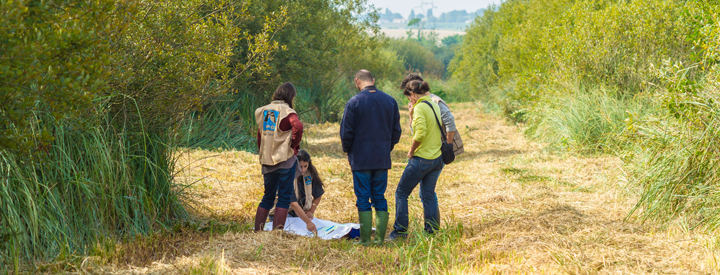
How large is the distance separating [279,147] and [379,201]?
112 cm

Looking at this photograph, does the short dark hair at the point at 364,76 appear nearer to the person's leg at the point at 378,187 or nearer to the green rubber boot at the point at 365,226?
the person's leg at the point at 378,187

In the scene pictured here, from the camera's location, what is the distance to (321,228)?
657 centimetres

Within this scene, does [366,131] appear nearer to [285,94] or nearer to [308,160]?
[285,94]

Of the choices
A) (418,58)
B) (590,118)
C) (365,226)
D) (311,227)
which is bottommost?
(418,58)

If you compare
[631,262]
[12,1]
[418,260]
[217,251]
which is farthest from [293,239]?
[12,1]

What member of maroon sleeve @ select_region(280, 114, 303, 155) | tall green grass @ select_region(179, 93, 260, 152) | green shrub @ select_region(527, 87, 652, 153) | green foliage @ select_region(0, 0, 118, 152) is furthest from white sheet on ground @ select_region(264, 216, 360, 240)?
green shrub @ select_region(527, 87, 652, 153)

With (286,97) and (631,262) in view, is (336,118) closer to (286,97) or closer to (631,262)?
(286,97)

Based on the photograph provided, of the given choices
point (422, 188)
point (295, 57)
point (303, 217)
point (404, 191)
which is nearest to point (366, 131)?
point (404, 191)

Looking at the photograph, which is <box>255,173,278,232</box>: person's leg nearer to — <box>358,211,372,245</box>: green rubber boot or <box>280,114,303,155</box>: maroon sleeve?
<box>280,114,303,155</box>: maroon sleeve

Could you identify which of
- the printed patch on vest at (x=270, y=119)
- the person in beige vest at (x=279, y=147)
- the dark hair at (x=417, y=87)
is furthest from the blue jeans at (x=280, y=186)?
the dark hair at (x=417, y=87)

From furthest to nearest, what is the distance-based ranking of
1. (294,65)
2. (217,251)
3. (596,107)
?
(294,65) < (596,107) < (217,251)

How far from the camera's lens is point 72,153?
5.22m

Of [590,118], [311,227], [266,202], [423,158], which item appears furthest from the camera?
[590,118]

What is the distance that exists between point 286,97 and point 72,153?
6.49ft
